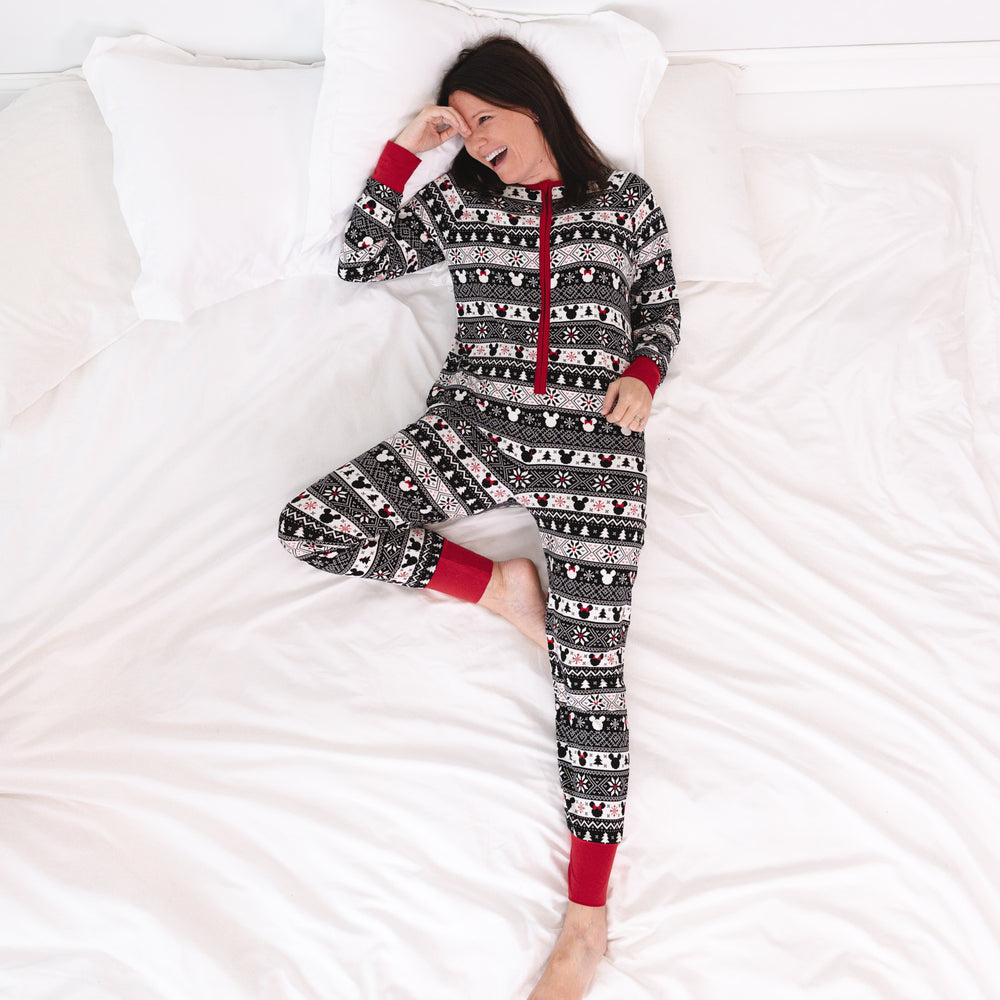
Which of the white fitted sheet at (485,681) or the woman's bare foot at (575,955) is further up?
the white fitted sheet at (485,681)

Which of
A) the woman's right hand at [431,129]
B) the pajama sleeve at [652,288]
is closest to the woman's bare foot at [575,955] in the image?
the pajama sleeve at [652,288]

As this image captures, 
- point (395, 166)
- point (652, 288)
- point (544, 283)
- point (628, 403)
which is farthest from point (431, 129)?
point (628, 403)

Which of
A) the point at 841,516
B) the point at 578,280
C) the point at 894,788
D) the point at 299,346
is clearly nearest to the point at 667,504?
the point at 841,516

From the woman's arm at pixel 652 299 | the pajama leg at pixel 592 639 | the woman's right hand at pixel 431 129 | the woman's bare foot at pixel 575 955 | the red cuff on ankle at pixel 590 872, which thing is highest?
the woman's right hand at pixel 431 129

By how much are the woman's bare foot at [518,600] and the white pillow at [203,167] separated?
0.72 metres

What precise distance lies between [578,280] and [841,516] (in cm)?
63

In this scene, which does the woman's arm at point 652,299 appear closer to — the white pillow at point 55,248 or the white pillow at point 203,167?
the white pillow at point 203,167

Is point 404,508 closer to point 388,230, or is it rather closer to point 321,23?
point 388,230

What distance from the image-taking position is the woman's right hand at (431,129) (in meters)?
1.34

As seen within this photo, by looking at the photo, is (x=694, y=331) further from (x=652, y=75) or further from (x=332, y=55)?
(x=332, y=55)

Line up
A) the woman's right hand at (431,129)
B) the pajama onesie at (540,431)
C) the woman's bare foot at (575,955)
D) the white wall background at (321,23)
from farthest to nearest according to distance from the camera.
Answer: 1. the white wall background at (321,23)
2. the woman's right hand at (431,129)
3. the pajama onesie at (540,431)
4. the woman's bare foot at (575,955)

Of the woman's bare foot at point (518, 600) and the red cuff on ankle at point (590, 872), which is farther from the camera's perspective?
the woman's bare foot at point (518, 600)

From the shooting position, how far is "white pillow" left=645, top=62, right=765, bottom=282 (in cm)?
153

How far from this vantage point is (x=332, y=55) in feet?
4.58
